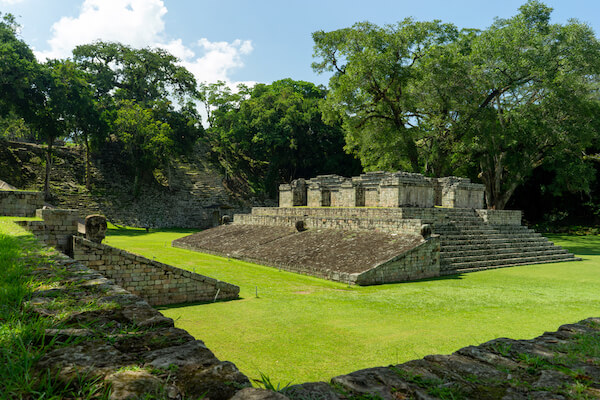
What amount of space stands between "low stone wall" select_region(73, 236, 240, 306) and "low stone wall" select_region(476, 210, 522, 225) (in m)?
13.2

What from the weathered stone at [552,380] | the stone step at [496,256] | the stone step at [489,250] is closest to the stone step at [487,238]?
the stone step at [489,250]

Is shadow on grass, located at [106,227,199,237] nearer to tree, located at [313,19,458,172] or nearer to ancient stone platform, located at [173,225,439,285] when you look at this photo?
ancient stone platform, located at [173,225,439,285]

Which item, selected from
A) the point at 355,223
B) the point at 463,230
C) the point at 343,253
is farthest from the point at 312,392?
the point at 463,230

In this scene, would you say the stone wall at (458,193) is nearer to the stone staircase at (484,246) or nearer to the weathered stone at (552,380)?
the stone staircase at (484,246)

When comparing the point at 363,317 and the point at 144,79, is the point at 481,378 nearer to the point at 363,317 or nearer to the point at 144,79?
the point at 363,317

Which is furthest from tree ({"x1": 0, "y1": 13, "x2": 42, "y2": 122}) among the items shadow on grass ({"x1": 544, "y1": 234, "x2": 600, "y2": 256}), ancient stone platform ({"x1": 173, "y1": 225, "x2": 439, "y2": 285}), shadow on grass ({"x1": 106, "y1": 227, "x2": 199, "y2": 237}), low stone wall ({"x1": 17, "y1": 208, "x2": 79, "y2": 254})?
shadow on grass ({"x1": 544, "y1": 234, "x2": 600, "y2": 256})

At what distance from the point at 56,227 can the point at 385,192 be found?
12.0 m

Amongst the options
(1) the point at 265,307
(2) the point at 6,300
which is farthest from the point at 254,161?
(2) the point at 6,300

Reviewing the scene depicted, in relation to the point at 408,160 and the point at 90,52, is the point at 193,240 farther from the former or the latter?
the point at 90,52

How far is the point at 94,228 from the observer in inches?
394

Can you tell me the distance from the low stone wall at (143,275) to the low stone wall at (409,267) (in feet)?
14.2

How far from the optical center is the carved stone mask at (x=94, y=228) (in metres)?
9.95

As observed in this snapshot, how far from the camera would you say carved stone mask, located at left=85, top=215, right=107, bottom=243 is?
9.95 m

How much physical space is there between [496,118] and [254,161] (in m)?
25.2
